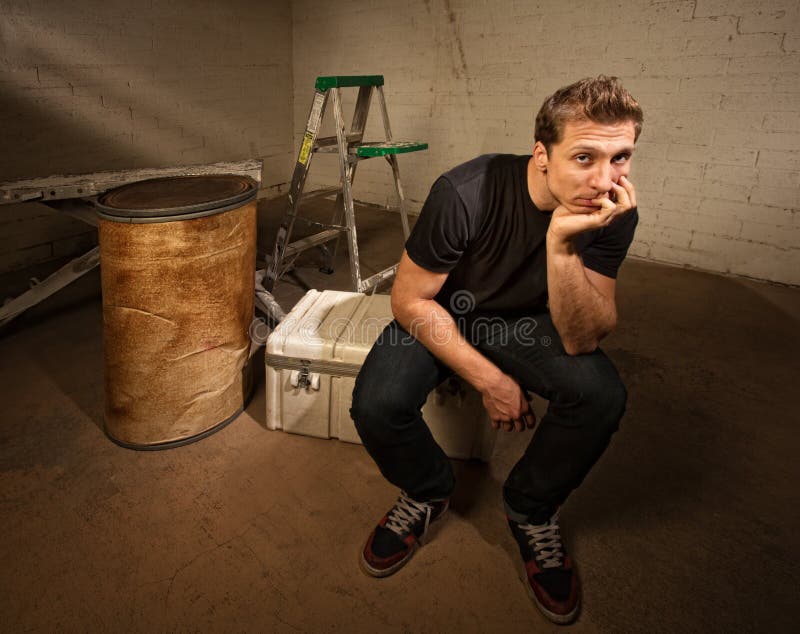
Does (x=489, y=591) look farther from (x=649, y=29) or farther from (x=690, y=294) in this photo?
(x=649, y=29)

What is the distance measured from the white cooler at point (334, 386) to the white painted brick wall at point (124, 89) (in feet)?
8.43

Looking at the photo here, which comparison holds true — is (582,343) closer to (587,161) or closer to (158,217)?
(587,161)

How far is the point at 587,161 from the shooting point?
1.14 m

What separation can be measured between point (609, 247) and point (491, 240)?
328 mm

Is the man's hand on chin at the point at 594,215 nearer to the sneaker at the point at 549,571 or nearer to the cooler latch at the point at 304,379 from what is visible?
the sneaker at the point at 549,571

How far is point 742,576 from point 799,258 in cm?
283

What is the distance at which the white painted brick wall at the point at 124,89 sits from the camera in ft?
10.2

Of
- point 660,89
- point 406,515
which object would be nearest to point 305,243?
point 406,515

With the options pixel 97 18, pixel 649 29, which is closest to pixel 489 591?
pixel 649 29

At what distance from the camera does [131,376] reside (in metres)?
1.64

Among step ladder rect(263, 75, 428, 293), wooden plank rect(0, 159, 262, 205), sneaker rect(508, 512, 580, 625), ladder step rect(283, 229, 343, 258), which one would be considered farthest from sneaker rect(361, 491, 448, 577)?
ladder step rect(283, 229, 343, 258)

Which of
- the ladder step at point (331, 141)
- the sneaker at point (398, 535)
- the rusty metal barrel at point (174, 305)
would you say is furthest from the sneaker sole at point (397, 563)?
the ladder step at point (331, 141)

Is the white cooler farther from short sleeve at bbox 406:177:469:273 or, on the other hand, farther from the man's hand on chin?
the man's hand on chin

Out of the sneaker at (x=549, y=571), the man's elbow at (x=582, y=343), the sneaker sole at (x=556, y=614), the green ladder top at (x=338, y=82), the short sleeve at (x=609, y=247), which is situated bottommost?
the sneaker sole at (x=556, y=614)
